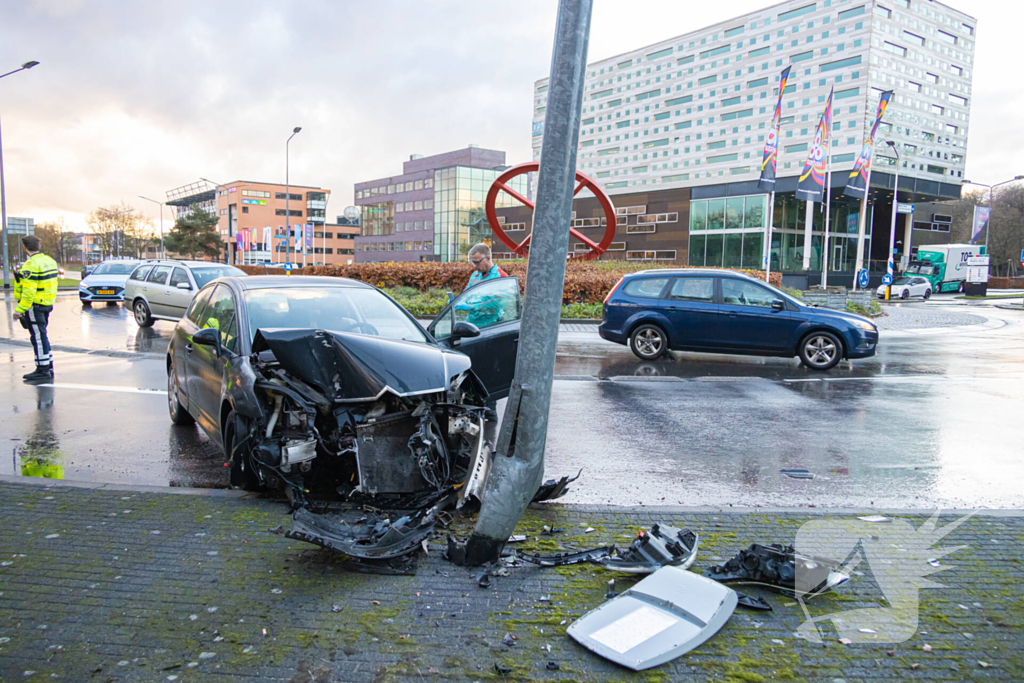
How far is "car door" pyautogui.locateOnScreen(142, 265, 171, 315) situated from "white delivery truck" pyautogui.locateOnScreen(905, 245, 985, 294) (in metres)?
44.9

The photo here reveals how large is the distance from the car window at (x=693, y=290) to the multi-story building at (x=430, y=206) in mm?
65388

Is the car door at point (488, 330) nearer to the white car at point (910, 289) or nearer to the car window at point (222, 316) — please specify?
the car window at point (222, 316)

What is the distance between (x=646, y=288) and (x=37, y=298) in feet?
31.7

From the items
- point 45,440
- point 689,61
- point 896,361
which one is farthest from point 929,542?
point 689,61

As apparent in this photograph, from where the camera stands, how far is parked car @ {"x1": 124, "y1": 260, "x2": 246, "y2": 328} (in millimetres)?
15031

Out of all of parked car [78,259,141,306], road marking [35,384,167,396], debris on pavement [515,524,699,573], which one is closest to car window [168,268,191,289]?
road marking [35,384,167,396]

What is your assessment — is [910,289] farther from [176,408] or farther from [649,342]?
[176,408]

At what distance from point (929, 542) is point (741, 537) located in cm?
109

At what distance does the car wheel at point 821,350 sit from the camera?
11484 millimetres

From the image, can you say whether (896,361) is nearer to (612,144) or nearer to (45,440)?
(45,440)

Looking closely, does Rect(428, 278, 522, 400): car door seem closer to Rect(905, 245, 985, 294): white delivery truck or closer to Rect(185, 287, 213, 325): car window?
Rect(185, 287, 213, 325): car window

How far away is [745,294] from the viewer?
464 inches

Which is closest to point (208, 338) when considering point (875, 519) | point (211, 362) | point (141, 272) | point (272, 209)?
point (211, 362)

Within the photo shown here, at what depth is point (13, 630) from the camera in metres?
2.88
